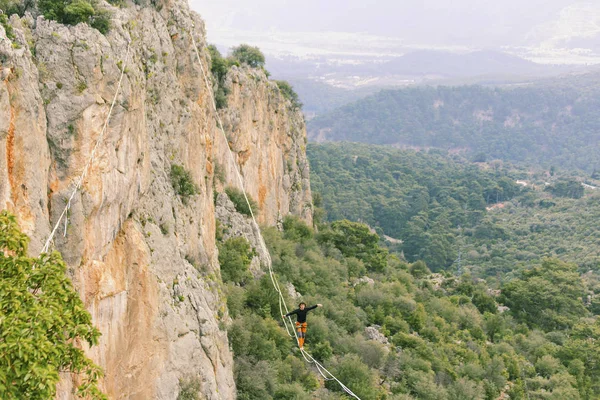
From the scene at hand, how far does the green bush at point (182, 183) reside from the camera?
65.3 feet

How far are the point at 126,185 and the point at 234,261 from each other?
13844 mm

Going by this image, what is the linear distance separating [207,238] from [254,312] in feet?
18.5

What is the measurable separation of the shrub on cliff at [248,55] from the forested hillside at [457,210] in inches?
1017

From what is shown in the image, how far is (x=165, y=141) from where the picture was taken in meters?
19.8

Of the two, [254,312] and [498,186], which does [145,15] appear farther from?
[498,186]

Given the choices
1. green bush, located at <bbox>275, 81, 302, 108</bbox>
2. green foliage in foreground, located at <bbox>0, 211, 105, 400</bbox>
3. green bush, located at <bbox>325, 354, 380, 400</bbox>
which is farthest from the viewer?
green bush, located at <bbox>275, 81, 302, 108</bbox>

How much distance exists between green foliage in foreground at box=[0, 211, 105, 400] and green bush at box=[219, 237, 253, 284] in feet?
58.9

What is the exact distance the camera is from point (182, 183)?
802 inches

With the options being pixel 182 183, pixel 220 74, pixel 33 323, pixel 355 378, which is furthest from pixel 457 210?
pixel 33 323

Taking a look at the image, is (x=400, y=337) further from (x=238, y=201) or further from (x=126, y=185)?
(x=126, y=185)

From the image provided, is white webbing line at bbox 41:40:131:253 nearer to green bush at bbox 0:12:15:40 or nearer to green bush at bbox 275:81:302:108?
green bush at bbox 0:12:15:40

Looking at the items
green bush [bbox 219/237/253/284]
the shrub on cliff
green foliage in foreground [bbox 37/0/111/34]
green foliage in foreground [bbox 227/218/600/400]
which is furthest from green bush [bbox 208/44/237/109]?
green foliage in foreground [bbox 37/0/111/34]

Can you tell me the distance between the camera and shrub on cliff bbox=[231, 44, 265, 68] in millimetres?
43188

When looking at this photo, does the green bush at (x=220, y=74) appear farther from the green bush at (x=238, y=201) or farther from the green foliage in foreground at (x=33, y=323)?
the green foliage in foreground at (x=33, y=323)
